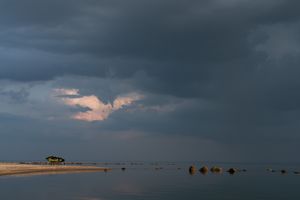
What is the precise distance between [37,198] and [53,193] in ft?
21.2

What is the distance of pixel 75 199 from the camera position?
51531 millimetres

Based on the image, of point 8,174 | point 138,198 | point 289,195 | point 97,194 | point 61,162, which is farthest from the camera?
point 61,162

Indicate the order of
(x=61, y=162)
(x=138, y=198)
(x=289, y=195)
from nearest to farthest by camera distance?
(x=138, y=198) < (x=289, y=195) < (x=61, y=162)

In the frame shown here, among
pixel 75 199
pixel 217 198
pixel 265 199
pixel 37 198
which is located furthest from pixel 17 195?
pixel 265 199

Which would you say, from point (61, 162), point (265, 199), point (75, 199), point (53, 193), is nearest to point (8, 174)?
point (53, 193)

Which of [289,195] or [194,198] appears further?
[289,195]

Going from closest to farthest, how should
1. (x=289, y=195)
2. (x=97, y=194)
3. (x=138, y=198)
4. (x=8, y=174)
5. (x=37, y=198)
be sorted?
1. (x=37, y=198)
2. (x=138, y=198)
3. (x=97, y=194)
4. (x=289, y=195)
5. (x=8, y=174)

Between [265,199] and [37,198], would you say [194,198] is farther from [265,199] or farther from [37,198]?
[37,198]

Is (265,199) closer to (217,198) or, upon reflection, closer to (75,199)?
(217,198)

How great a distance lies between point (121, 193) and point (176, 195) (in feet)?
27.9

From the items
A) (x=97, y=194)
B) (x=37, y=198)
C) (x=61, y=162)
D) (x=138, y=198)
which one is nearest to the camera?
(x=37, y=198)

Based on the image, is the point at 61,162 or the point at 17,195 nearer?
the point at 17,195

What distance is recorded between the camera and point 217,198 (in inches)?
2231

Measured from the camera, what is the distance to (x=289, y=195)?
63562 mm
